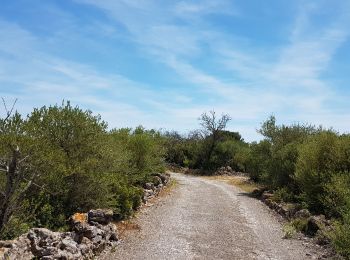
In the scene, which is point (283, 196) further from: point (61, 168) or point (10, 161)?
point (10, 161)

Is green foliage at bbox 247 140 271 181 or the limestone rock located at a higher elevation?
green foliage at bbox 247 140 271 181

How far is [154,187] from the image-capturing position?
2603cm

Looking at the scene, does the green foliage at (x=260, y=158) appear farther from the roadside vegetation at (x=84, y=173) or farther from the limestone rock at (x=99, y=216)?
the limestone rock at (x=99, y=216)

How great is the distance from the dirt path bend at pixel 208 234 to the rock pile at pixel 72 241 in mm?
589

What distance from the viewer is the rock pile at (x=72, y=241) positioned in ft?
32.3

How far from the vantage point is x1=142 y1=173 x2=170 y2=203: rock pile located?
23.3 metres

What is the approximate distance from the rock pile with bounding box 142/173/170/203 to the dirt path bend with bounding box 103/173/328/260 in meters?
0.89

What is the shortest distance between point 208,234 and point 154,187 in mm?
11118

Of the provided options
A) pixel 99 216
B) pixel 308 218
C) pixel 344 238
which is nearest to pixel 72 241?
pixel 99 216

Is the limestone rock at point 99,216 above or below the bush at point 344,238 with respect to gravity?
below

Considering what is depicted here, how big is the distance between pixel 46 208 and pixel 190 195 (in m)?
13.7

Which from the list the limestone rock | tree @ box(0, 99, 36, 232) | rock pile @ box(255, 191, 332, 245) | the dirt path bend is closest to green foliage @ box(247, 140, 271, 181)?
rock pile @ box(255, 191, 332, 245)

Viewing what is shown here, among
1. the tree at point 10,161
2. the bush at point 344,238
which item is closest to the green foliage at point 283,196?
the bush at point 344,238

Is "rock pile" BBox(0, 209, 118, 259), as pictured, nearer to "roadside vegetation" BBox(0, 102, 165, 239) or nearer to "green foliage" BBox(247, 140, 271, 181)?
"roadside vegetation" BBox(0, 102, 165, 239)
